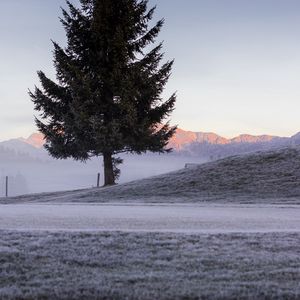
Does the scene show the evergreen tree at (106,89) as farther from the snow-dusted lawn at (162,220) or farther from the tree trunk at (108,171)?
the snow-dusted lawn at (162,220)

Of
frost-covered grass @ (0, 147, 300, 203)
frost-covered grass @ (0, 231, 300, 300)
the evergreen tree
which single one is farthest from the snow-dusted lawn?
the evergreen tree

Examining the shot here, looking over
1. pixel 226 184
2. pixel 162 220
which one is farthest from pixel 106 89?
pixel 162 220

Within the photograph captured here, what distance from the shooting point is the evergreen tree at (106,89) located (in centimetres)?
2814

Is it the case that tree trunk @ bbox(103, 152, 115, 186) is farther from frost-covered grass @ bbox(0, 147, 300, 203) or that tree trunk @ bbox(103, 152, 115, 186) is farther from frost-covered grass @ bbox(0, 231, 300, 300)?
frost-covered grass @ bbox(0, 231, 300, 300)

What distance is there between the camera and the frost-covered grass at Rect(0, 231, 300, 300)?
5805mm

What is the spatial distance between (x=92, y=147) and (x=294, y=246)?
21.4 metres

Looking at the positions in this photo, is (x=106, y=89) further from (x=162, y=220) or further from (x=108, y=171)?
(x=162, y=220)

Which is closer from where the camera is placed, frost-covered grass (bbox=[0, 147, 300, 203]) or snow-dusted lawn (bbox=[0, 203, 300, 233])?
snow-dusted lawn (bbox=[0, 203, 300, 233])

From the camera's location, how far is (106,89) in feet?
97.5

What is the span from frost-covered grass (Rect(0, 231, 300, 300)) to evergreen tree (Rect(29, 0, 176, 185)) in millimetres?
18824

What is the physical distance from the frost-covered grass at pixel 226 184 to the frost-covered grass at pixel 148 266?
9937 millimetres

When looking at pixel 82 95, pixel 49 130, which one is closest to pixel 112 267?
pixel 82 95

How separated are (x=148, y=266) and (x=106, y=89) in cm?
2322

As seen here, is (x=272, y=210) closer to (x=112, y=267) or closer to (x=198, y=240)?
(x=198, y=240)
